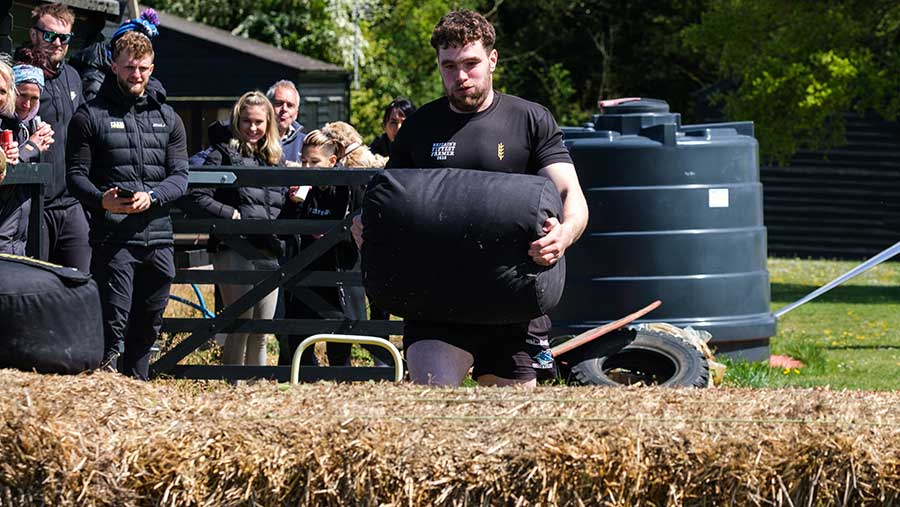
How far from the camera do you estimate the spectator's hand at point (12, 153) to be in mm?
6557

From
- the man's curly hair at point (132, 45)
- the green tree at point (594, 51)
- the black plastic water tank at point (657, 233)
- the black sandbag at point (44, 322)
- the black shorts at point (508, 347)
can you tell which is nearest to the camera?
the black sandbag at point (44, 322)

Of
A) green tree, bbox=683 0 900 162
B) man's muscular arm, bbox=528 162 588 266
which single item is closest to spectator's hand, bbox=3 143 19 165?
man's muscular arm, bbox=528 162 588 266

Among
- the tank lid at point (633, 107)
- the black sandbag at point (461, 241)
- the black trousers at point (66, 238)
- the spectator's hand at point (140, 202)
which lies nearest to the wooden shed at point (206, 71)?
the tank lid at point (633, 107)

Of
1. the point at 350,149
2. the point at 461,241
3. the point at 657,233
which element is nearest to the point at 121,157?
the point at 350,149

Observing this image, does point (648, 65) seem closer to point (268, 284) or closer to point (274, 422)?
point (268, 284)

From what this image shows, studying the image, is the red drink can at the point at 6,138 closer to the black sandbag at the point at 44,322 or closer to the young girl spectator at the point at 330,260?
the young girl spectator at the point at 330,260

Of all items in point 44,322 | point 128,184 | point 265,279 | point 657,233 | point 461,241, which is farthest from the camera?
point 657,233

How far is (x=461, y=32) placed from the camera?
4.66m

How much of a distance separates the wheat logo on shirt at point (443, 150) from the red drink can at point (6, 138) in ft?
8.89

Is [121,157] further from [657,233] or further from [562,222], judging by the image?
[657,233]

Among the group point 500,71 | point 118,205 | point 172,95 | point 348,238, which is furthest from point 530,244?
point 500,71

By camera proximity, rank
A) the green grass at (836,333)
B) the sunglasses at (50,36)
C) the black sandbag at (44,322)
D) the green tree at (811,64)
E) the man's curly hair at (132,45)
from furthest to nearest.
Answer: the green tree at (811,64) < the green grass at (836,333) < the sunglasses at (50,36) < the man's curly hair at (132,45) < the black sandbag at (44,322)

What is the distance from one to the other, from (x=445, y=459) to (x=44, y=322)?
1423 millimetres

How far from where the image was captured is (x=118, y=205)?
23.4 feet
